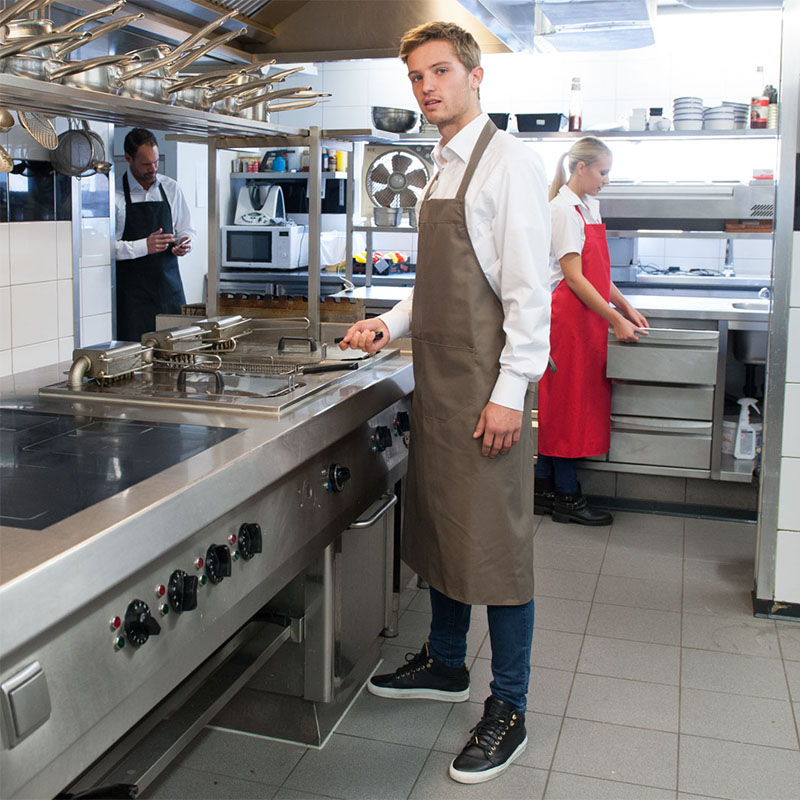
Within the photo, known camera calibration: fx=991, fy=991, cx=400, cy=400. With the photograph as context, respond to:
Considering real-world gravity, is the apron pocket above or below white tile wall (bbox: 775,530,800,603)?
above

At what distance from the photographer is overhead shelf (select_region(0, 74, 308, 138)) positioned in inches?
73.1

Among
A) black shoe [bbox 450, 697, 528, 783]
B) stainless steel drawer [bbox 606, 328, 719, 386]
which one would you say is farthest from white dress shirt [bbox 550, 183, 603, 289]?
black shoe [bbox 450, 697, 528, 783]

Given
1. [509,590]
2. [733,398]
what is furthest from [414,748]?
[733,398]

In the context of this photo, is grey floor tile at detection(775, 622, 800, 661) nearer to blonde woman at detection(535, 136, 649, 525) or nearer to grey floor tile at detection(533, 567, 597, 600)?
grey floor tile at detection(533, 567, 597, 600)

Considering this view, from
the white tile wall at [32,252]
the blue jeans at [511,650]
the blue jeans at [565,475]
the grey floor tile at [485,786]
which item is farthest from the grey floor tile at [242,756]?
the blue jeans at [565,475]

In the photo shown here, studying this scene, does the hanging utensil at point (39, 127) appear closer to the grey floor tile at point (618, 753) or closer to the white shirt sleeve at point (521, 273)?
the white shirt sleeve at point (521, 273)

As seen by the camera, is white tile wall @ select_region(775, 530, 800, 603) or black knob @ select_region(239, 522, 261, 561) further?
white tile wall @ select_region(775, 530, 800, 603)

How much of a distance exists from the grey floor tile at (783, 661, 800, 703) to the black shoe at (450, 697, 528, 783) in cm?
82

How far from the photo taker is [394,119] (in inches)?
184

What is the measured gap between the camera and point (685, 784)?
2256mm

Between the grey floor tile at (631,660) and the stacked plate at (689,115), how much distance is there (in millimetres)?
2940

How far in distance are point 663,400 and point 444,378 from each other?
87.7 inches

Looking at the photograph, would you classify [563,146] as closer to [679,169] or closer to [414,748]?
[679,169]

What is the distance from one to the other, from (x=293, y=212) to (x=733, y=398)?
361 cm
